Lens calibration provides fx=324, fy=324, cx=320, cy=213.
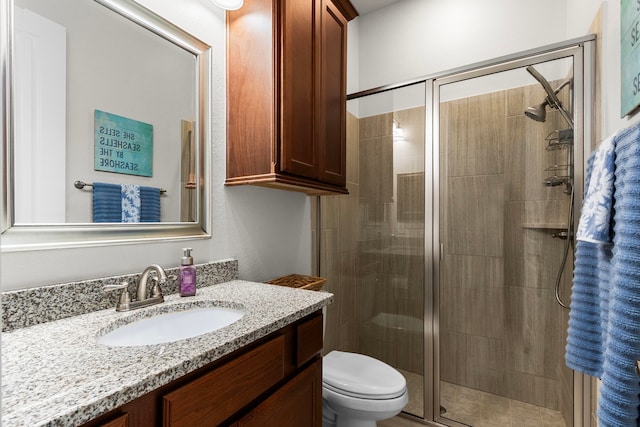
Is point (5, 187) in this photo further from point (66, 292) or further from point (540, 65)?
point (540, 65)

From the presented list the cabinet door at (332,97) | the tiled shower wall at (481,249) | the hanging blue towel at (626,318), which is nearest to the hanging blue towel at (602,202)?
the hanging blue towel at (626,318)

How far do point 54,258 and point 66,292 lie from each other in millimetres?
104

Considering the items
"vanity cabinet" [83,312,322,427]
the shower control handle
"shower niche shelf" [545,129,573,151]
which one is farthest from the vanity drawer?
"shower niche shelf" [545,129,573,151]

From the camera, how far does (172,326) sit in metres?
1.04

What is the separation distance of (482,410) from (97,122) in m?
2.32

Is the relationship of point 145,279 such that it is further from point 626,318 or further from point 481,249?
point 481,249

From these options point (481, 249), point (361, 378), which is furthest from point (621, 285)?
point (481, 249)

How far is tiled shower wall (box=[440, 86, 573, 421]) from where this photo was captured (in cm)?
177

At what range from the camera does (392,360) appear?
82.7 inches

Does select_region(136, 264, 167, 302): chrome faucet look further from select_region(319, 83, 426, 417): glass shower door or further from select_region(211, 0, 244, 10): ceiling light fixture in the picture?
select_region(319, 83, 426, 417): glass shower door

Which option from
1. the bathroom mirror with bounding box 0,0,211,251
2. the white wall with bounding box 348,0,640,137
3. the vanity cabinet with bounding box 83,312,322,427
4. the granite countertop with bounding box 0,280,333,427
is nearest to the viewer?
the granite countertop with bounding box 0,280,333,427

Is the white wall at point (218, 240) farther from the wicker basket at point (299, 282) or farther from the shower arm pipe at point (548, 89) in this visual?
the shower arm pipe at point (548, 89)

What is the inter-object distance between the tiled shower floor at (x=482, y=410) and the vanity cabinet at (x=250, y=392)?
1046 millimetres

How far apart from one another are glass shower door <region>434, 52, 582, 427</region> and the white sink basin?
1.33 metres
